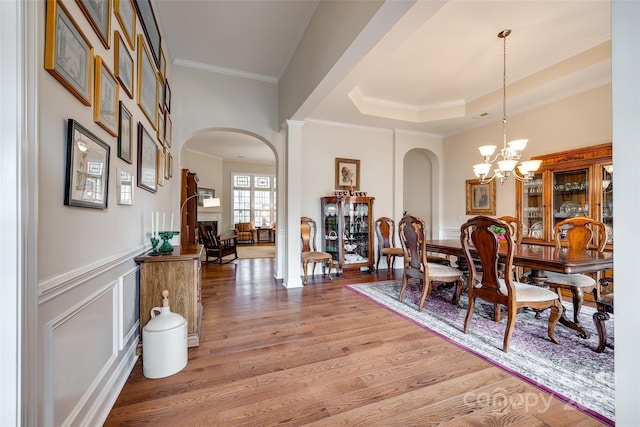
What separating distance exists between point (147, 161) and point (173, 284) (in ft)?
3.59

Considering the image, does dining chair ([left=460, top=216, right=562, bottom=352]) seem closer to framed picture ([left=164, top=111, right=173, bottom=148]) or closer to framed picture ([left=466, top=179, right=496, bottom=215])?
framed picture ([left=466, top=179, right=496, bottom=215])

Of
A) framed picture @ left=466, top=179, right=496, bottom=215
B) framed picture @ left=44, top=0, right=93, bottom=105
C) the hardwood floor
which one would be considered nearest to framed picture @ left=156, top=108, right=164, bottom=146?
framed picture @ left=44, top=0, right=93, bottom=105

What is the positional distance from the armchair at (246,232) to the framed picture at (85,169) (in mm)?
8196

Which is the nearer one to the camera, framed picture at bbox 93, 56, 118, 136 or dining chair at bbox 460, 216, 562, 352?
framed picture at bbox 93, 56, 118, 136

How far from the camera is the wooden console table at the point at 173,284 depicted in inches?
82.0

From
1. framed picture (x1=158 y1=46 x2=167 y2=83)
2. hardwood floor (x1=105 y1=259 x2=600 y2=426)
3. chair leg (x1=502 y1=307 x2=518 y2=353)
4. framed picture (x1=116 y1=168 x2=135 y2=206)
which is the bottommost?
hardwood floor (x1=105 y1=259 x2=600 y2=426)

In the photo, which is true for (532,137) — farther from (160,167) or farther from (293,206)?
(160,167)

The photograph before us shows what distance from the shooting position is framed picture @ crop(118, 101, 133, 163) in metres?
1.71

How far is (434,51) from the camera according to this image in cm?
329

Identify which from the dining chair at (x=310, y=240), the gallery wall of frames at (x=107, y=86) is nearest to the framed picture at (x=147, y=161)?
the gallery wall of frames at (x=107, y=86)

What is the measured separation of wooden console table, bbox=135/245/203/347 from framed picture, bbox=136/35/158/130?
126cm

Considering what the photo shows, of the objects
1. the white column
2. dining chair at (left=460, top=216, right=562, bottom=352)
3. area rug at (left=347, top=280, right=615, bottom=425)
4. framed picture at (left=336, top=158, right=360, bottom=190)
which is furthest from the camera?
A: framed picture at (left=336, top=158, right=360, bottom=190)

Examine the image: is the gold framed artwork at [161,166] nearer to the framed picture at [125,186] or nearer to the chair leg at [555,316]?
the framed picture at [125,186]

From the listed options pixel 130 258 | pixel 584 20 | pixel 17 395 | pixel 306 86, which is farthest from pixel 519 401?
pixel 584 20
